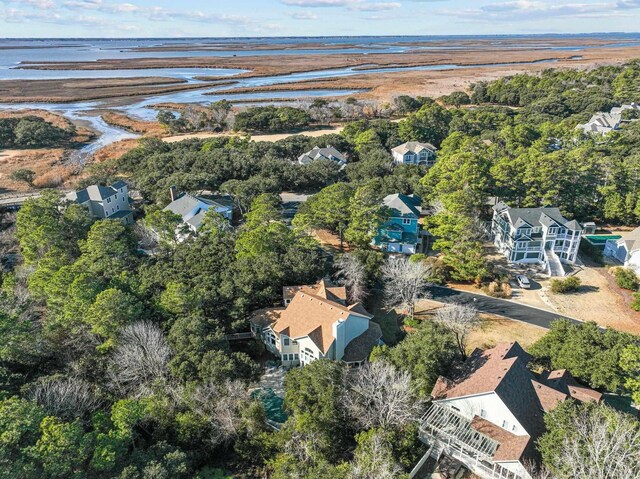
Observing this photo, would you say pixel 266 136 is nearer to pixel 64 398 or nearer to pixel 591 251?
pixel 591 251

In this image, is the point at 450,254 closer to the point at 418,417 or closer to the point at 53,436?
the point at 418,417

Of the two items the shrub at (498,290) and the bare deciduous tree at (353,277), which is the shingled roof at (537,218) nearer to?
the shrub at (498,290)

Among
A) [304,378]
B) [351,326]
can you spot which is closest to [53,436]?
[304,378]

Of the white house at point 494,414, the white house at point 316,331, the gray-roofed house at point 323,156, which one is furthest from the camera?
the gray-roofed house at point 323,156

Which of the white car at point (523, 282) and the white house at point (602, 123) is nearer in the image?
the white car at point (523, 282)

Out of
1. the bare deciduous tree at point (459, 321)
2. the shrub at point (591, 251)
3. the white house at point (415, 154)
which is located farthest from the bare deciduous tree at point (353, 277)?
the white house at point (415, 154)

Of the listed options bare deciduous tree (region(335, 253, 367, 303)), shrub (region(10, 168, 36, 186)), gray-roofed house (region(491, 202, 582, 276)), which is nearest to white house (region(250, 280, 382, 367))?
bare deciduous tree (region(335, 253, 367, 303))
